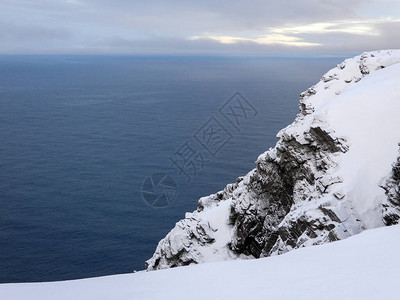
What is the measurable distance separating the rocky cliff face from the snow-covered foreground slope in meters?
9.52

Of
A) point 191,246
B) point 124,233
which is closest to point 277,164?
point 191,246

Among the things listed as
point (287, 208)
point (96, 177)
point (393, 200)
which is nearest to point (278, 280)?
point (393, 200)

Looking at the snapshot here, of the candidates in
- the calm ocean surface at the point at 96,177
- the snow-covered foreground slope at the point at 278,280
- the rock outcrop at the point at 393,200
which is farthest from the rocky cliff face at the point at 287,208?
the calm ocean surface at the point at 96,177

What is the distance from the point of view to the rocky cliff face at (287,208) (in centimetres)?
2753

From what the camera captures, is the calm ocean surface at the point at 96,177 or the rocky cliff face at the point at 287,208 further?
the calm ocean surface at the point at 96,177

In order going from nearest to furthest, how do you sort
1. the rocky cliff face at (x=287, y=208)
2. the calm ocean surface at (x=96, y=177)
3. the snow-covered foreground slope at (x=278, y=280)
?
the snow-covered foreground slope at (x=278, y=280) → the rocky cliff face at (x=287, y=208) → the calm ocean surface at (x=96, y=177)

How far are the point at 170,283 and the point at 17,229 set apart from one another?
217 ft

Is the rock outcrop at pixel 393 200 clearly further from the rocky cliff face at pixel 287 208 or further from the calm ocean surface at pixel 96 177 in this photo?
the calm ocean surface at pixel 96 177

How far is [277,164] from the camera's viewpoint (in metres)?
38.3

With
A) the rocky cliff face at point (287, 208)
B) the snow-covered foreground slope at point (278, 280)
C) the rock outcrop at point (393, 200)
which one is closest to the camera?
the snow-covered foreground slope at point (278, 280)

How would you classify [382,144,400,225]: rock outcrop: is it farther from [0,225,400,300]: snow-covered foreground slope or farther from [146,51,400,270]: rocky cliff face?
[0,225,400,300]: snow-covered foreground slope

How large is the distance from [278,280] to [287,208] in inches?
920

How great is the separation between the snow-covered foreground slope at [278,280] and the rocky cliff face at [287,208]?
952cm

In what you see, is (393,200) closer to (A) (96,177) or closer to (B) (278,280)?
(B) (278,280)
